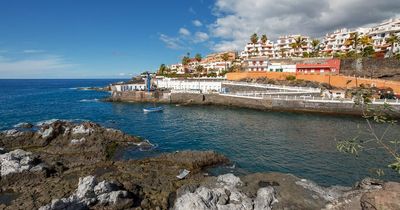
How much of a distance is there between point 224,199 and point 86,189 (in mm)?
8566

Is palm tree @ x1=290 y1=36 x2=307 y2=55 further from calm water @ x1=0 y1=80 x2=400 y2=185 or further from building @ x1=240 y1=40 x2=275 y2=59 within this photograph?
calm water @ x1=0 y1=80 x2=400 y2=185

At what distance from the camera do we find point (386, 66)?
6394 cm

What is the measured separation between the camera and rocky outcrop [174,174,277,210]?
560 inches

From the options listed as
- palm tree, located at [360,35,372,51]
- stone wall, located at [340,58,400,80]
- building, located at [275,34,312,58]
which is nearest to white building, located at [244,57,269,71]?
building, located at [275,34,312,58]

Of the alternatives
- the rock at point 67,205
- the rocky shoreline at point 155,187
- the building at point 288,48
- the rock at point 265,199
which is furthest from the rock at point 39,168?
the building at point 288,48

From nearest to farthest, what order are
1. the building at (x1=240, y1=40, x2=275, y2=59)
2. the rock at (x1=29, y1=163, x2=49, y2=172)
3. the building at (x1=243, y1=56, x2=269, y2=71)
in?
the rock at (x1=29, y1=163, x2=49, y2=172) → the building at (x1=243, y1=56, x2=269, y2=71) → the building at (x1=240, y1=40, x2=275, y2=59)

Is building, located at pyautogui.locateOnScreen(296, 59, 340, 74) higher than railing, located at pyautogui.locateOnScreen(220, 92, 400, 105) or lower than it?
higher

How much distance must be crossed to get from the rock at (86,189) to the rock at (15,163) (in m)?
7.17

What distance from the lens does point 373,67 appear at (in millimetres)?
66312

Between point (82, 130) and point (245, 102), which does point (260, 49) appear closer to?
point (245, 102)

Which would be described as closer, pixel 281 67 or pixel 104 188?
pixel 104 188

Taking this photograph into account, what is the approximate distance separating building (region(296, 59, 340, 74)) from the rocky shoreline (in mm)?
63021

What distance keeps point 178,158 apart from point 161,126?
17770 mm

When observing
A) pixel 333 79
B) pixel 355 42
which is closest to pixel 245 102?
pixel 333 79
